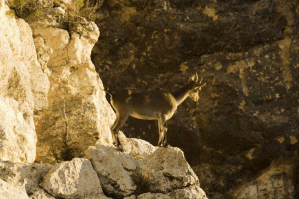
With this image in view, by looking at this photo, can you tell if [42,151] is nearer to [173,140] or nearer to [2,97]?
[2,97]

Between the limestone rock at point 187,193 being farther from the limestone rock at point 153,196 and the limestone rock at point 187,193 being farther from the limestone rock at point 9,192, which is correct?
the limestone rock at point 9,192

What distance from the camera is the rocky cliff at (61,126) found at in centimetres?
461

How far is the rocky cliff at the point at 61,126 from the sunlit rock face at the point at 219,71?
3.14 metres

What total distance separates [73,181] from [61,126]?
7.41 ft

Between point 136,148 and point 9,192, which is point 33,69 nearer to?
point 136,148

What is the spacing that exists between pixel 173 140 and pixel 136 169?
204 inches

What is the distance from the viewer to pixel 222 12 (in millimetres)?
10156

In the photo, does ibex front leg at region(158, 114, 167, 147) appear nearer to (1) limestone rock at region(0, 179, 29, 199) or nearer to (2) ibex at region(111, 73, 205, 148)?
(2) ibex at region(111, 73, 205, 148)

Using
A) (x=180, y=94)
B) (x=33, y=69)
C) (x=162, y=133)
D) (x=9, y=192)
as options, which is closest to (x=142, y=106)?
(x=162, y=133)

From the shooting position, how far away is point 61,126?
6758 mm

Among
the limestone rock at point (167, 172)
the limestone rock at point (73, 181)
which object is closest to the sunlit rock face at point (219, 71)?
the limestone rock at point (167, 172)

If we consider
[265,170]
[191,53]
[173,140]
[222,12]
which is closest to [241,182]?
[265,170]

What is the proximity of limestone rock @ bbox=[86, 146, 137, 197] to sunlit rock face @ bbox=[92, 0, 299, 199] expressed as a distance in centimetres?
520

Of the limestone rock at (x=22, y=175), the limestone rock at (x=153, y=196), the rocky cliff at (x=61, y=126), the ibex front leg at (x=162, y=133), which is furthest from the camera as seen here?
the ibex front leg at (x=162, y=133)
